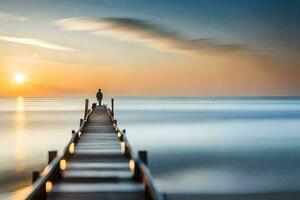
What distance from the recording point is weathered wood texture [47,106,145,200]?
24.6 feet

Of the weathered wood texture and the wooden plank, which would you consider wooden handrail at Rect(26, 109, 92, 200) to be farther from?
the wooden plank

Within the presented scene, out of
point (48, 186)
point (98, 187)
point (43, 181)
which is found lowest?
point (98, 187)

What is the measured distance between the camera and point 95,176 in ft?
29.8

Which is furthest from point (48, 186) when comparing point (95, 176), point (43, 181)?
point (95, 176)

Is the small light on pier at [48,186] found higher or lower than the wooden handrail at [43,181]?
lower

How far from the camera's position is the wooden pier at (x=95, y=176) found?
7.29m

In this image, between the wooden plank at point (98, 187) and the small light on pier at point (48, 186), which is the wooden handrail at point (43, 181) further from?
the wooden plank at point (98, 187)

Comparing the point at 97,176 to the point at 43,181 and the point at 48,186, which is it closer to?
the point at 48,186

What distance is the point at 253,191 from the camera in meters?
15.9

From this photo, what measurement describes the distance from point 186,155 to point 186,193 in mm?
9600

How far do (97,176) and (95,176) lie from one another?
0.04 m

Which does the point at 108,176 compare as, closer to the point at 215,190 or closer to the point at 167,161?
the point at 215,190

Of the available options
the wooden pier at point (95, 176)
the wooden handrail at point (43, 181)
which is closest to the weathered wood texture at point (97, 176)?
the wooden pier at point (95, 176)

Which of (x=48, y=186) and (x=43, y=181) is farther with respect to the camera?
(x=48, y=186)
